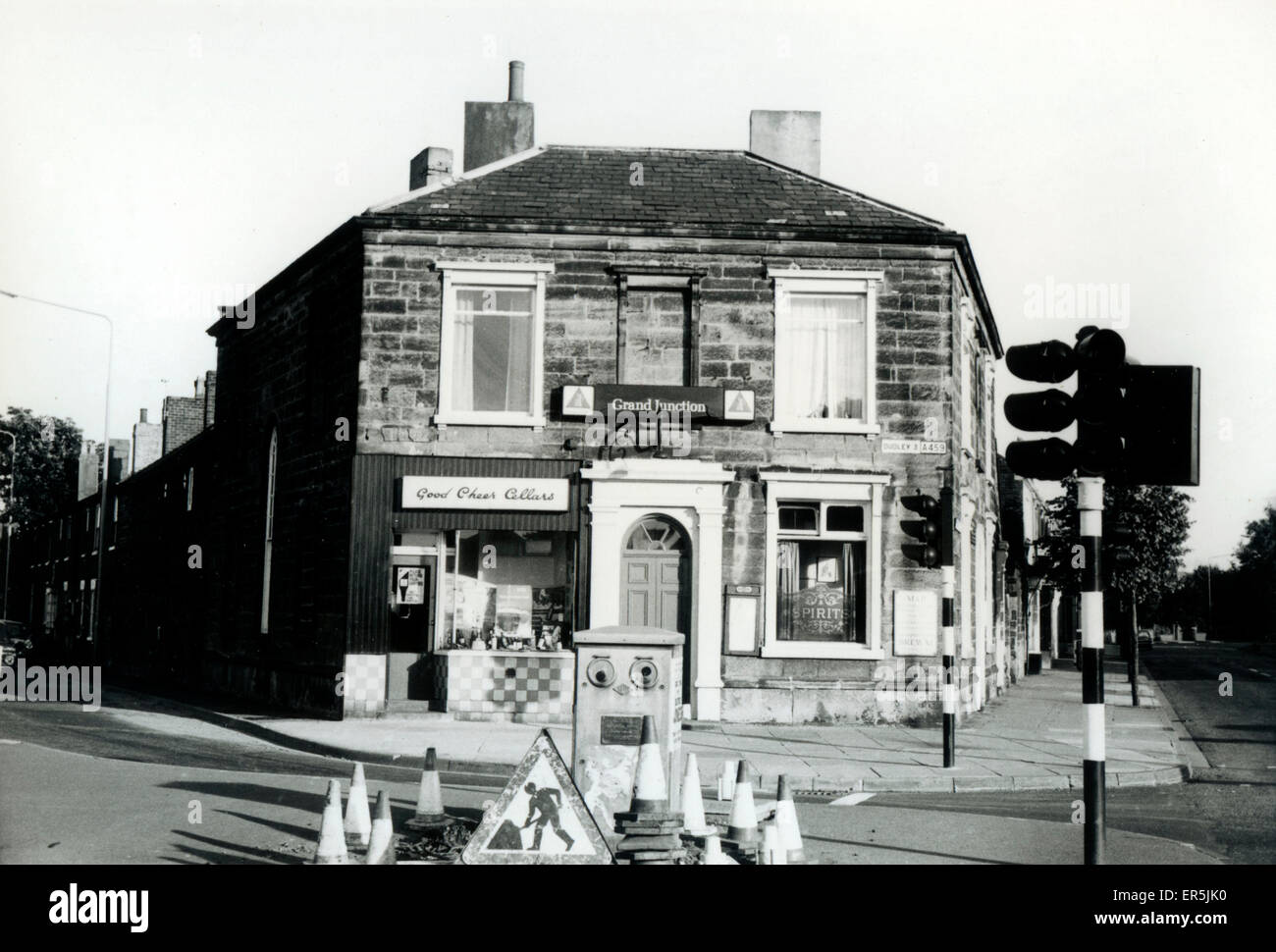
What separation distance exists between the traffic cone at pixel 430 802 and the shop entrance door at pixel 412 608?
9284 mm

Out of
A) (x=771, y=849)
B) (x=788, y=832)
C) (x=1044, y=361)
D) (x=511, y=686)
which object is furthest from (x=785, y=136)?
(x=771, y=849)

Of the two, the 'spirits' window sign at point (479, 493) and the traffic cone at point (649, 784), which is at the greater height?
the 'spirits' window sign at point (479, 493)

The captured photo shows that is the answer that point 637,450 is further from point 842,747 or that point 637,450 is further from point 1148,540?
point 1148,540

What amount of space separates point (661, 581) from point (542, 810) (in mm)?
11515

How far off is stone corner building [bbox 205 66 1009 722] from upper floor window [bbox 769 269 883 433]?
1.6 inches

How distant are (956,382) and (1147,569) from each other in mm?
9880

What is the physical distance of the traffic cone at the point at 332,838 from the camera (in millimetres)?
7707

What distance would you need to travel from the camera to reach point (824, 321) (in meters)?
19.1

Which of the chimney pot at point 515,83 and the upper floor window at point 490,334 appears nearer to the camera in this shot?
the upper floor window at point 490,334

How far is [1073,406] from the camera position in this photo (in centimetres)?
757

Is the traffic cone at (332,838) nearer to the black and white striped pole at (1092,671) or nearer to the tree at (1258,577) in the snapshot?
the black and white striped pole at (1092,671)

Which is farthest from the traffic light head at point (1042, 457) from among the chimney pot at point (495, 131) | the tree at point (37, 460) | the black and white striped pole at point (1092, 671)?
the tree at point (37, 460)
